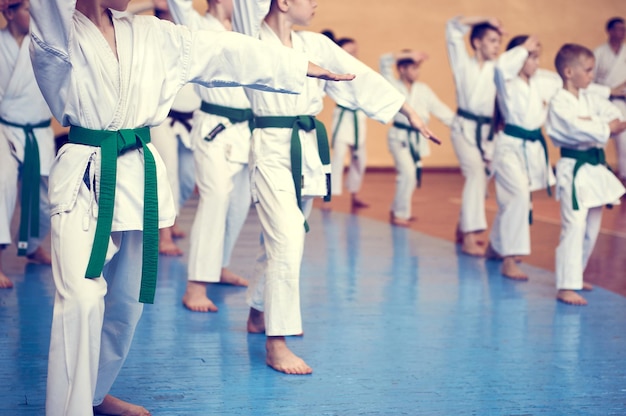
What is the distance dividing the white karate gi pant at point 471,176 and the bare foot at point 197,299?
249 cm

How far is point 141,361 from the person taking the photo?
3.56 meters

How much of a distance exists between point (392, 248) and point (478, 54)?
1.56 m

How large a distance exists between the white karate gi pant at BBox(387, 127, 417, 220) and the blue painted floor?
83.3 inches

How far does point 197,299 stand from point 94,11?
2239 millimetres

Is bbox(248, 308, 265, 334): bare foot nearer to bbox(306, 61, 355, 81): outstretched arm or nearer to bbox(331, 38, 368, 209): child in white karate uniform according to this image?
bbox(306, 61, 355, 81): outstretched arm

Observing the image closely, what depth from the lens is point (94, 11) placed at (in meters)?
2.48

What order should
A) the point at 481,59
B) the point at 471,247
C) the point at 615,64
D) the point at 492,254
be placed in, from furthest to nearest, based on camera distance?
the point at 615,64, the point at 481,59, the point at 471,247, the point at 492,254

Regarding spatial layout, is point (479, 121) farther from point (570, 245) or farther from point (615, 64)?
point (615, 64)

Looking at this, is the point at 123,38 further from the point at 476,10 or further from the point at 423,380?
the point at 476,10

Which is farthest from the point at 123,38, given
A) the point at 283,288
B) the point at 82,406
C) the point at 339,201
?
the point at 339,201

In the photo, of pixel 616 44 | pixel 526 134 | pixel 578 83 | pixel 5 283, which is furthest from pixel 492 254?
pixel 616 44

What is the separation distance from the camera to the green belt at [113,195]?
2453 millimetres

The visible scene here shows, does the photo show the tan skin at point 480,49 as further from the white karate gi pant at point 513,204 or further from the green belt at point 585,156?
the green belt at point 585,156

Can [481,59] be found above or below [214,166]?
above
